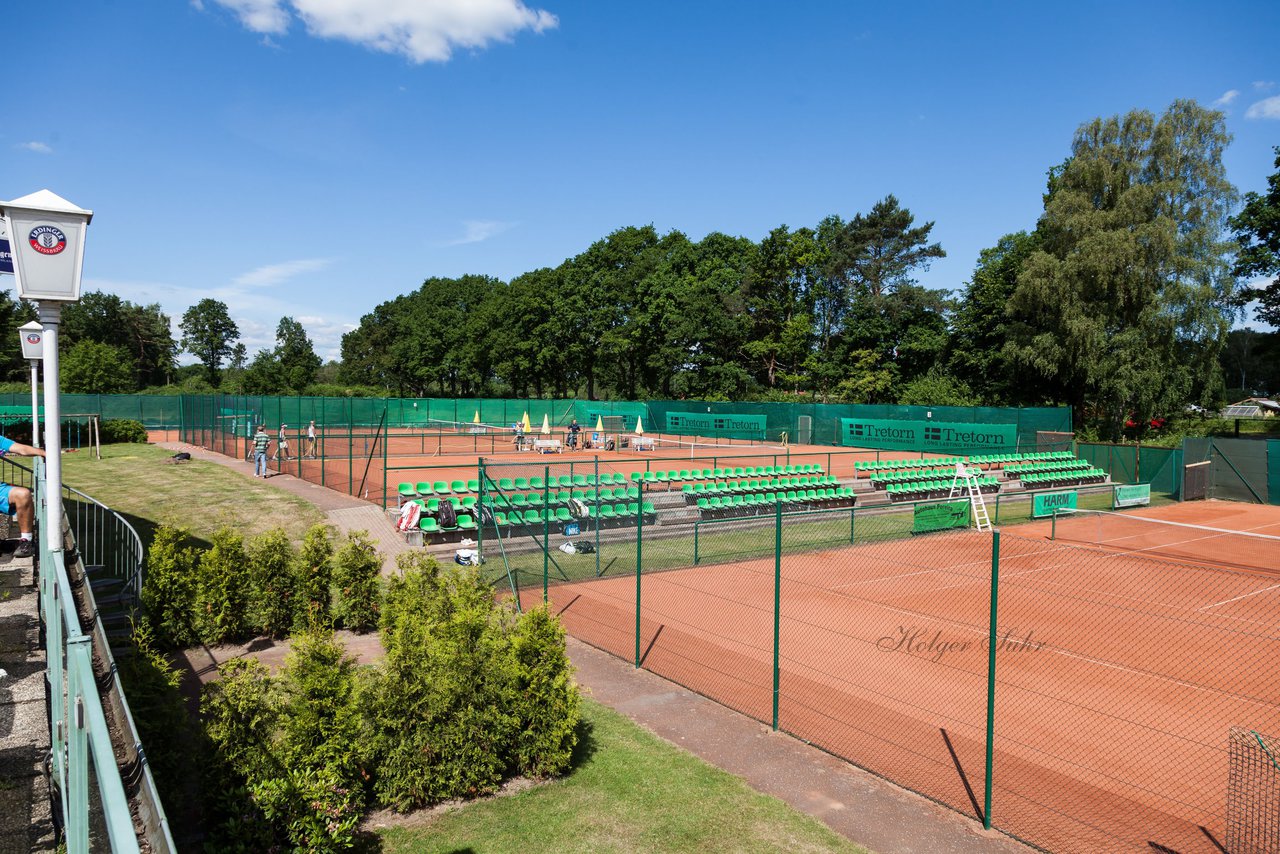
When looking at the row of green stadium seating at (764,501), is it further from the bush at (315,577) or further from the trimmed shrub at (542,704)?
the trimmed shrub at (542,704)

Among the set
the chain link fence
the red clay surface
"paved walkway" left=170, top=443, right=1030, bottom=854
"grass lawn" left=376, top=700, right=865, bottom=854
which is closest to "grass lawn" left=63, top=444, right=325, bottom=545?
the red clay surface

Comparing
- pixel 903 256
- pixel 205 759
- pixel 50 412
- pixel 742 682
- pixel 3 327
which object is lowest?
pixel 742 682

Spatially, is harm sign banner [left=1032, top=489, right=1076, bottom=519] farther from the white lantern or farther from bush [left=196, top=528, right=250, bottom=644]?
the white lantern

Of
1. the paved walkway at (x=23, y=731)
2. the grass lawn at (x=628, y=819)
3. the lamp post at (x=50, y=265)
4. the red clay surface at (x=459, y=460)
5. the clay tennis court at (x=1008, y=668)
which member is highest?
the lamp post at (x=50, y=265)

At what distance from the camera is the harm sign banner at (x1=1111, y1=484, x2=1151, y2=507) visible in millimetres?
27062

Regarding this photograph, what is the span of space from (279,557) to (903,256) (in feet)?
220

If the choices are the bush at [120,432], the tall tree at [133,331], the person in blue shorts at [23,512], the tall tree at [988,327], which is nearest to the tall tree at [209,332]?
the tall tree at [133,331]

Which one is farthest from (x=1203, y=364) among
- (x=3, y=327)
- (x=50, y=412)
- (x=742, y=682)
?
(x=3, y=327)

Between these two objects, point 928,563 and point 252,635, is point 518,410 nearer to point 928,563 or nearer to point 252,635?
point 928,563

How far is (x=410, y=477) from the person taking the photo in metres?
28.7

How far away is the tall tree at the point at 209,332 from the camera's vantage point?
412 feet

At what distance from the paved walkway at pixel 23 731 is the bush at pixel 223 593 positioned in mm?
3460

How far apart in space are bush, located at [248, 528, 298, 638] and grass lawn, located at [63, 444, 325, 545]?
240 inches

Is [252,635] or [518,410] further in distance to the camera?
[518,410]
